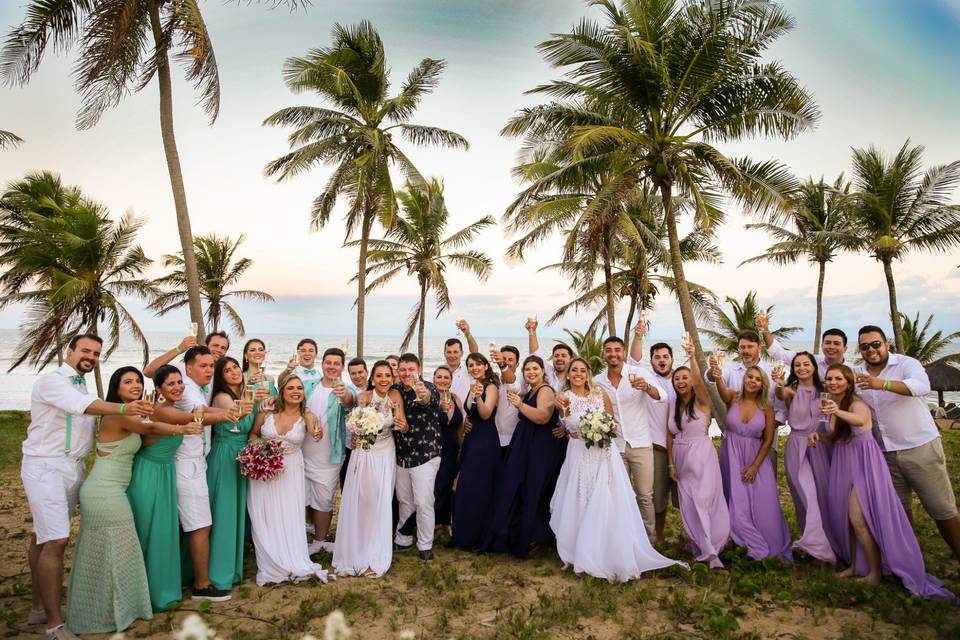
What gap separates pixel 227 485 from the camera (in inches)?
227

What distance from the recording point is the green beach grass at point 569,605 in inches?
189

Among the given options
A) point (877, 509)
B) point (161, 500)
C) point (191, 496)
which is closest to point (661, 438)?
point (877, 509)

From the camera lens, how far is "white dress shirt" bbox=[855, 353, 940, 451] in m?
5.71

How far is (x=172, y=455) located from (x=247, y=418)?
0.84 m

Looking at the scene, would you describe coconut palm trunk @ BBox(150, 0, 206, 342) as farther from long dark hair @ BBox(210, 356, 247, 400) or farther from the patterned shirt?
the patterned shirt

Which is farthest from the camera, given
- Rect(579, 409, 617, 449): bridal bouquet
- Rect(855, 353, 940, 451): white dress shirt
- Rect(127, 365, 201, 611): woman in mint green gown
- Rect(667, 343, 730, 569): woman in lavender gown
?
Rect(667, 343, 730, 569): woman in lavender gown

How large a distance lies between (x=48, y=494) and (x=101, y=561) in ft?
2.21

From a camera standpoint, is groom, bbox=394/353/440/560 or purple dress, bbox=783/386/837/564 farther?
groom, bbox=394/353/440/560

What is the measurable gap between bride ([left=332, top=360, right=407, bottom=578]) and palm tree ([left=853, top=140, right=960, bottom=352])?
19.8m

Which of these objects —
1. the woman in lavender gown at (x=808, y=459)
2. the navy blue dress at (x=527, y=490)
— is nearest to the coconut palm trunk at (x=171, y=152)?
the navy blue dress at (x=527, y=490)

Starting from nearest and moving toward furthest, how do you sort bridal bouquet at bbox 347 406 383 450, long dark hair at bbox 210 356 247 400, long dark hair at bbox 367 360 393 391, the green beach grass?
the green beach grass → long dark hair at bbox 210 356 247 400 → bridal bouquet at bbox 347 406 383 450 → long dark hair at bbox 367 360 393 391

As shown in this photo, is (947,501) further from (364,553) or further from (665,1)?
(665,1)

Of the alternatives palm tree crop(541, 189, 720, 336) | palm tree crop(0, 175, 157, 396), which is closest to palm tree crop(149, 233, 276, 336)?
palm tree crop(0, 175, 157, 396)

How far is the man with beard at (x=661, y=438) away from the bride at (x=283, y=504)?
12.7 feet
